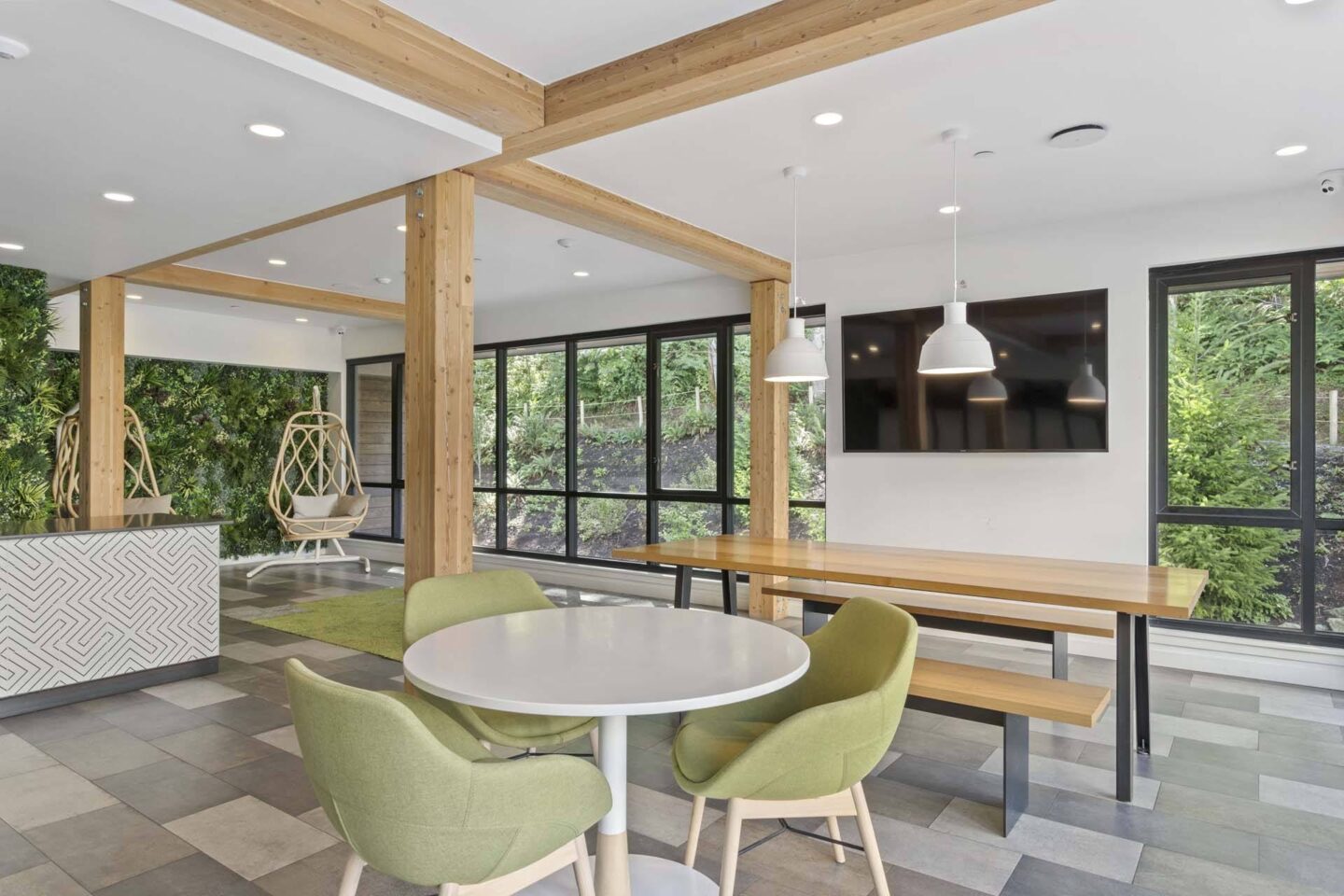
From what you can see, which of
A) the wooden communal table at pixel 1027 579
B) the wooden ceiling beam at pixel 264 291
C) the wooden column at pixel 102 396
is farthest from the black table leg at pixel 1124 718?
the wooden column at pixel 102 396

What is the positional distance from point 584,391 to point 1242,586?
5.15 metres

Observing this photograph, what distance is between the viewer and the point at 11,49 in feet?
8.21

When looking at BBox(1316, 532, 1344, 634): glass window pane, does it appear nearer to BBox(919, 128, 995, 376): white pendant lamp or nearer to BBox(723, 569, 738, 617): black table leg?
BBox(919, 128, 995, 376): white pendant lamp

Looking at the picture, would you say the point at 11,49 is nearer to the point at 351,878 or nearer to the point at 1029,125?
the point at 351,878

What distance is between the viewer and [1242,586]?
4.51 meters

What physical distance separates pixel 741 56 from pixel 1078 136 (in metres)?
1.72

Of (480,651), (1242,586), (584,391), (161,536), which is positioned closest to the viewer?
(480,651)

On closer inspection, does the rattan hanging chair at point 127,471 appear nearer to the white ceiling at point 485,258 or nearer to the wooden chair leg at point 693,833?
the white ceiling at point 485,258

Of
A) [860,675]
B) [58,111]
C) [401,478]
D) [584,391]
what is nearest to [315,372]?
[401,478]

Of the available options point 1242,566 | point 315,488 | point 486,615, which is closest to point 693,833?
point 486,615

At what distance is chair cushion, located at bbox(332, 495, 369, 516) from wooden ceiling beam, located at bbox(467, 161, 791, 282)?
464 centimetres

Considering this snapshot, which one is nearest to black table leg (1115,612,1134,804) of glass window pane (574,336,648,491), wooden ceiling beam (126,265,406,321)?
glass window pane (574,336,648,491)

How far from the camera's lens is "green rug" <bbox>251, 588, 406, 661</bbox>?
504 centimetres

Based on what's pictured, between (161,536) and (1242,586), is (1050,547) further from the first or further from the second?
(161,536)
